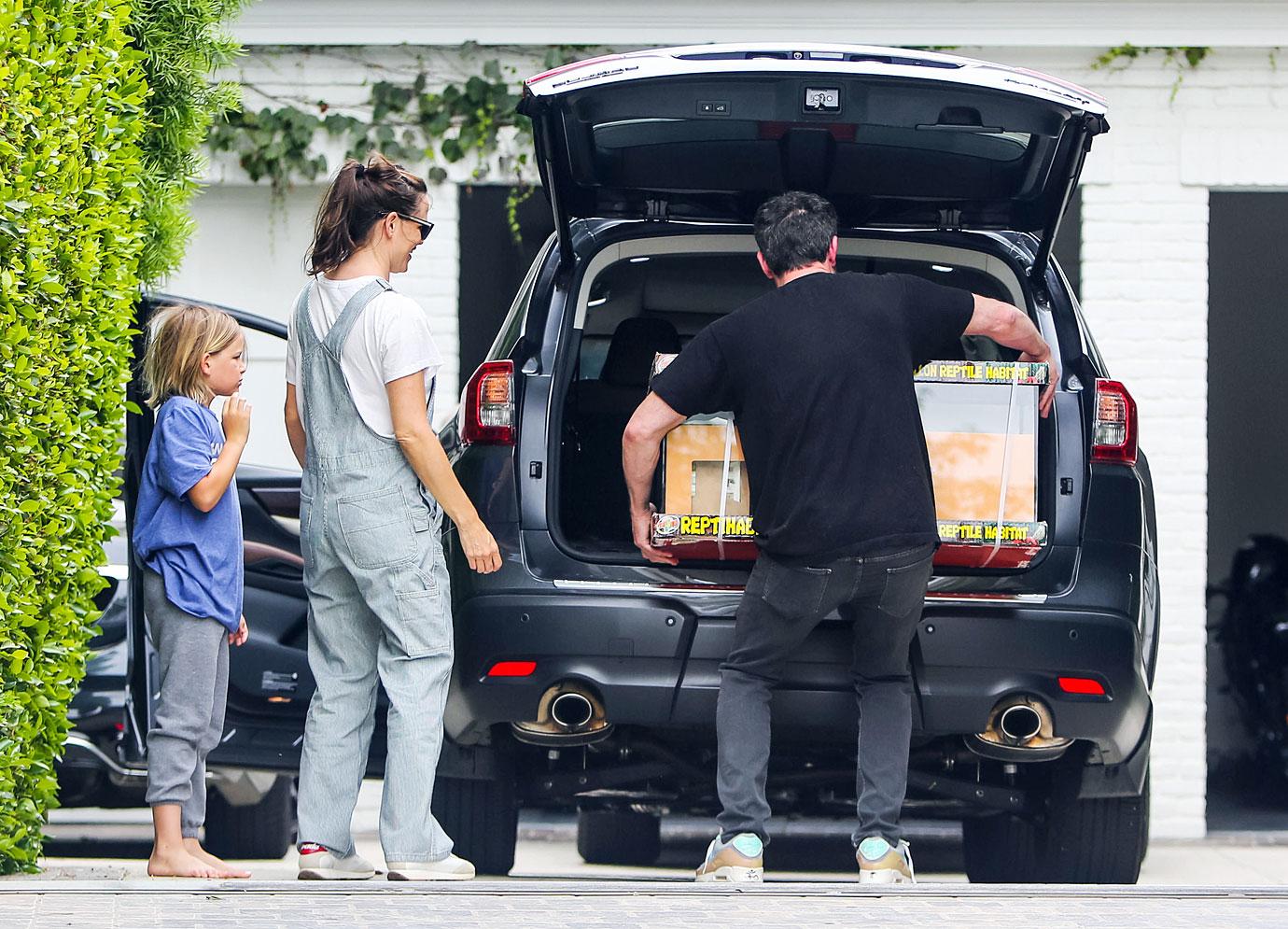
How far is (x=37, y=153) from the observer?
420cm

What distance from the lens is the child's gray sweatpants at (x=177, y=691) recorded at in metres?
4.40

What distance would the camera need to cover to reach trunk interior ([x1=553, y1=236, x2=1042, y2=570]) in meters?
4.85

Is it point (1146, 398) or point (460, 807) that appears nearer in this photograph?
point (460, 807)

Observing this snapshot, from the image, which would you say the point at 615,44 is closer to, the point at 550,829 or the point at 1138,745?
the point at 550,829

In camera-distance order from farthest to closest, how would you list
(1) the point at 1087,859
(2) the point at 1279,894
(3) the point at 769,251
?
(1) the point at 1087,859, (3) the point at 769,251, (2) the point at 1279,894

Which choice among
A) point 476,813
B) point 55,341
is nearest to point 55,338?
point 55,341

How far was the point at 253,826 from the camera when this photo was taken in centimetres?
701

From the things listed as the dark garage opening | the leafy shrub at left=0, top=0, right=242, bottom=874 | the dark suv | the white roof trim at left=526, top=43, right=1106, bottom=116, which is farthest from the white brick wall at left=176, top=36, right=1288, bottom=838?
the white roof trim at left=526, top=43, right=1106, bottom=116

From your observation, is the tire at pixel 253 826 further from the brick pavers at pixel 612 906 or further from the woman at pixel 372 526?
the brick pavers at pixel 612 906

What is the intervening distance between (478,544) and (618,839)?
11.5ft

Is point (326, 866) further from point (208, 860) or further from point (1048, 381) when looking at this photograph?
point (1048, 381)

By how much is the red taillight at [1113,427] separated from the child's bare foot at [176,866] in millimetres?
2353

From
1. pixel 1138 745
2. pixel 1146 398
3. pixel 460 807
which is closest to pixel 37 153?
pixel 460 807

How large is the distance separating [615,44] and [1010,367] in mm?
4553
